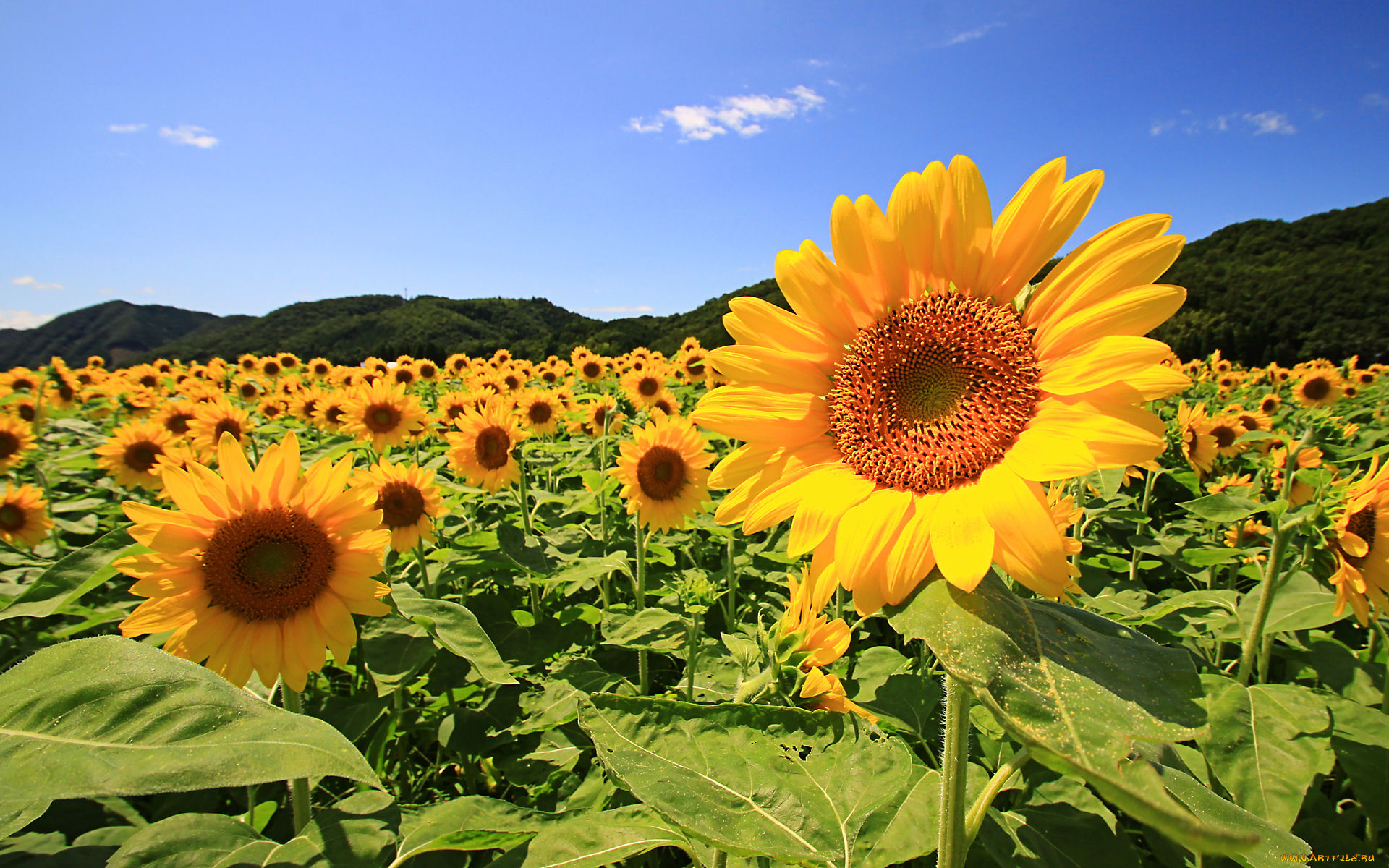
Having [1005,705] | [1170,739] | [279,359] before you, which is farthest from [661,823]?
[279,359]

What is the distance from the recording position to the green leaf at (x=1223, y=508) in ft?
7.72

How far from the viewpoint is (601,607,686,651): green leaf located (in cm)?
287

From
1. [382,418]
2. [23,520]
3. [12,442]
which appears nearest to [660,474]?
[382,418]

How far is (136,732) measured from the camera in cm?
88

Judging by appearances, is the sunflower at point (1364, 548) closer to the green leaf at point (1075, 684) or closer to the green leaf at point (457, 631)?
the green leaf at point (1075, 684)

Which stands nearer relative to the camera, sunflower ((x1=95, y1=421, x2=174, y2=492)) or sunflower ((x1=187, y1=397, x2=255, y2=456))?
sunflower ((x1=187, y1=397, x2=255, y2=456))

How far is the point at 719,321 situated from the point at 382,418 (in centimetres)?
451

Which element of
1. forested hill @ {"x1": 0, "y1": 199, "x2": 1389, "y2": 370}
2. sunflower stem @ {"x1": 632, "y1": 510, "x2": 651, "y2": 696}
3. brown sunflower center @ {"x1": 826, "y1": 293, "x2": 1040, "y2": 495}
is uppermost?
forested hill @ {"x1": 0, "y1": 199, "x2": 1389, "y2": 370}

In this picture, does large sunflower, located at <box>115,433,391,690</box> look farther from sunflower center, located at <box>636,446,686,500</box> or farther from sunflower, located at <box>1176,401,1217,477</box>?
sunflower, located at <box>1176,401,1217,477</box>

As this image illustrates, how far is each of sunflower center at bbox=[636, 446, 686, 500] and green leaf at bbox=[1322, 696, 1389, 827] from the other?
340 centimetres

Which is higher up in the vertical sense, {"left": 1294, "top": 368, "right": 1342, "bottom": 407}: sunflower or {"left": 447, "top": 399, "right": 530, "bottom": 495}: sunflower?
{"left": 1294, "top": 368, "right": 1342, "bottom": 407}: sunflower

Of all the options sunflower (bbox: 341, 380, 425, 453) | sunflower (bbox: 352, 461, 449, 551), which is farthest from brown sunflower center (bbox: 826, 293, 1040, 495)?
sunflower (bbox: 341, 380, 425, 453)

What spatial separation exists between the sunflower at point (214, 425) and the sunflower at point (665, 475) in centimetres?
320

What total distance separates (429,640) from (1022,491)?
2.33 meters
